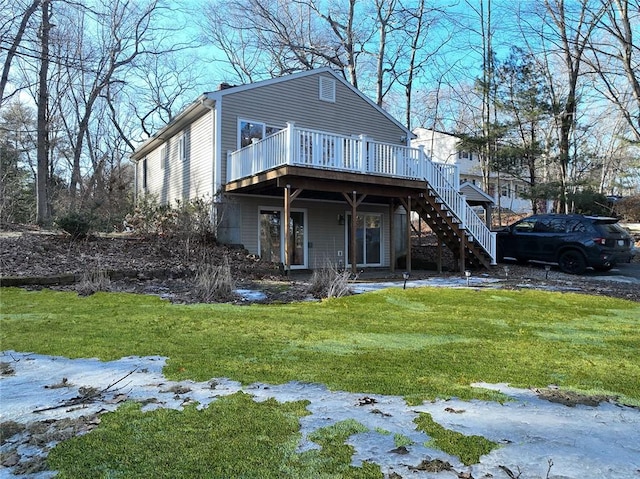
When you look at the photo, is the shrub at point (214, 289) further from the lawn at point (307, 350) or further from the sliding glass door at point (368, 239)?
the sliding glass door at point (368, 239)

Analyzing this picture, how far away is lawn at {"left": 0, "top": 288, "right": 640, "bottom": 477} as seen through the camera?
2.12m

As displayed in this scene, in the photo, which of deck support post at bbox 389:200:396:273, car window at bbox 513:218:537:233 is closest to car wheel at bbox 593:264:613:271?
car window at bbox 513:218:537:233

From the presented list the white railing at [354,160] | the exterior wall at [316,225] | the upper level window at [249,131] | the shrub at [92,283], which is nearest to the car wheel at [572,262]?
the white railing at [354,160]

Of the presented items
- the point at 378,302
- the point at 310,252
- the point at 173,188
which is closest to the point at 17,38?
the point at 173,188

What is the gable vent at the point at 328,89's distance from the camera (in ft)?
49.5

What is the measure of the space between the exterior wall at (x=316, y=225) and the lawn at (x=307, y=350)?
647 cm

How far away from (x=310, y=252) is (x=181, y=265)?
16.6ft

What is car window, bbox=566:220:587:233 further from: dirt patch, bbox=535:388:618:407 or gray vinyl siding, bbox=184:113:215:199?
dirt patch, bbox=535:388:618:407

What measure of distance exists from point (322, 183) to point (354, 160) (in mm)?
1084

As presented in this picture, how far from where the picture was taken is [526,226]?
14.5m

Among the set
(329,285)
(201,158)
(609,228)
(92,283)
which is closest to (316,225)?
(201,158)

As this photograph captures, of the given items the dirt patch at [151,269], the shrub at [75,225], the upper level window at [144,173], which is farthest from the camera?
the upper level window at [144,173]

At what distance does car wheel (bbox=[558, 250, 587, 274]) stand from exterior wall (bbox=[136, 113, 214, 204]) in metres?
10.6

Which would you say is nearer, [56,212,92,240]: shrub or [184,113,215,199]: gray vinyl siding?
[56,212,92,240]: shrub
